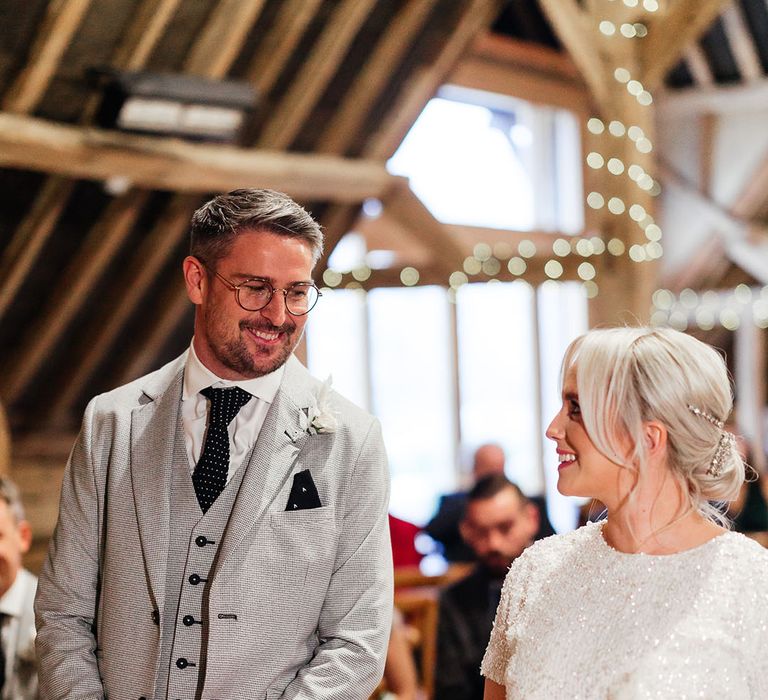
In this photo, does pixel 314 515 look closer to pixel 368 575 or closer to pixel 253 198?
pixel 368 575

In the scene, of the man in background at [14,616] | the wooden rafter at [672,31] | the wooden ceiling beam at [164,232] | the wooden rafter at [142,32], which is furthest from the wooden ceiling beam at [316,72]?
the man in background at [14,616]

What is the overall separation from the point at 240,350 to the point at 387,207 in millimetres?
4929

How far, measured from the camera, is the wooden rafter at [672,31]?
6957 mm

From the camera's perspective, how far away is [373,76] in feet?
20.5

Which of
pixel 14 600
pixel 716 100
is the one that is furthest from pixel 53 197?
pixel 716 100

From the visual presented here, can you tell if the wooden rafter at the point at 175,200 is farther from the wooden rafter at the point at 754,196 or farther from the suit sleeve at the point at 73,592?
the wooden rafter at the point at 754,196

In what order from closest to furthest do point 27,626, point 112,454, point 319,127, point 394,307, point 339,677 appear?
point 339,677 → point 112,454 → point 27,626 → point 319,127 → point 394,307

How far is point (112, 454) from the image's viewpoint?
1.99m

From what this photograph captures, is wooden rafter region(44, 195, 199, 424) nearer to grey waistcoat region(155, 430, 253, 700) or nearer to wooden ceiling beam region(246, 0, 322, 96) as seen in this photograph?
wooden ceiling beam region(246, 0, 322, 96)

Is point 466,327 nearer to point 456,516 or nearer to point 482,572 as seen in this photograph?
point 456,516

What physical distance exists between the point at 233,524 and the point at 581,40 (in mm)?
5644

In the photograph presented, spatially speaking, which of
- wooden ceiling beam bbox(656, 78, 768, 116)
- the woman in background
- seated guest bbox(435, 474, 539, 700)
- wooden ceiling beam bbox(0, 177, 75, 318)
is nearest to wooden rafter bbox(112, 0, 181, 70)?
wooden ceiling beam bbox(0, 177, 75, 318)

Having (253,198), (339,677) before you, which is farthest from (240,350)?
(339,677)

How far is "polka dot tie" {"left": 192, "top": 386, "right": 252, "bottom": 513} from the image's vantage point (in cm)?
195
